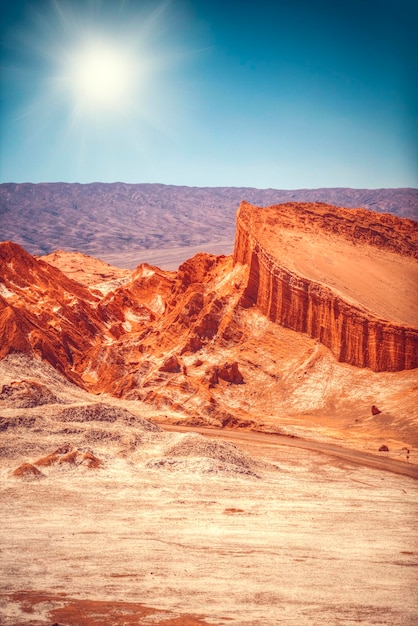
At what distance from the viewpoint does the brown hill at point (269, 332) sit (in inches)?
2265

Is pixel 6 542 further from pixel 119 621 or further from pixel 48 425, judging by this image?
pixel 48 425

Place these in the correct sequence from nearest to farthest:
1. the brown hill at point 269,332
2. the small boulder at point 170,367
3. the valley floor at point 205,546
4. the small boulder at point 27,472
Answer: the valley floor at point 205,546, the small boulder at point 27,472, the brown hill at point 269,332, the small boulder at point 170,367

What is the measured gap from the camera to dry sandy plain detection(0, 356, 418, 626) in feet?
67.3

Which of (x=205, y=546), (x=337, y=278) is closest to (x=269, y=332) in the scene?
(x=337, y=278)

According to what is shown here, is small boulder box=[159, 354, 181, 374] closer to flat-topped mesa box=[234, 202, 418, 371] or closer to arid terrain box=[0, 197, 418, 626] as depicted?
arid terrain box=[0, 197, 418, 626]

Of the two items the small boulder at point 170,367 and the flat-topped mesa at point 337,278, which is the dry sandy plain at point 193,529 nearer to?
the flat-topped mesa at point 337,278

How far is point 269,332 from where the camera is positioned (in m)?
65.6

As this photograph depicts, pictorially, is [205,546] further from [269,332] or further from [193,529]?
[269,332]

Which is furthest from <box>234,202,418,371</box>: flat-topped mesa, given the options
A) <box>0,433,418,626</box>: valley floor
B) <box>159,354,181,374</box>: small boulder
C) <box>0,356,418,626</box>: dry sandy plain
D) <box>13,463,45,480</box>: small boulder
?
<box>13,463,45,480</box>: small boulder

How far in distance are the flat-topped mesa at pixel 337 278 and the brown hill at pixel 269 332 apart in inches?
5.3

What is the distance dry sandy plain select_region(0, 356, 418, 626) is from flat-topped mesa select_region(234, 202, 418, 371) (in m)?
13.1

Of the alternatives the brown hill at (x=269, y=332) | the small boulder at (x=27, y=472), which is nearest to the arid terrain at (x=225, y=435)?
the small boulder at (x=27, y=472)

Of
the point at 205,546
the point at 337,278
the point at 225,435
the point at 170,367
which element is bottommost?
the point at 225,435

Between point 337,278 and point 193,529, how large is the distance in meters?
43.9
